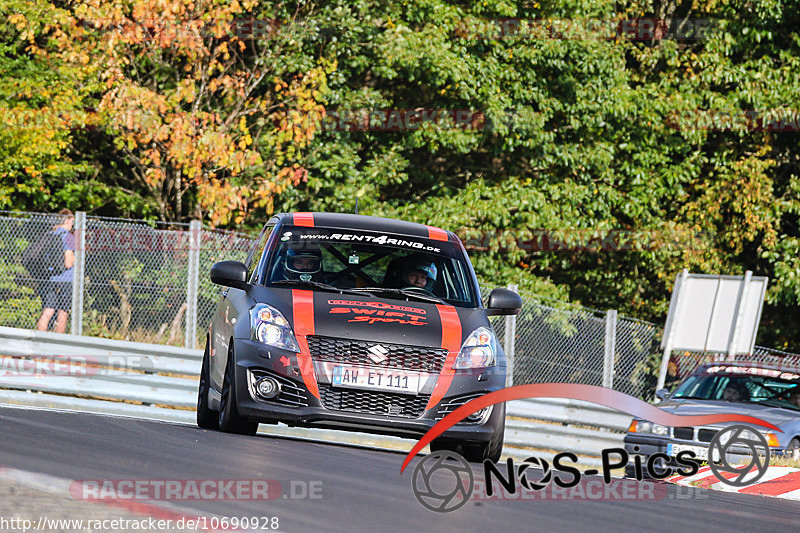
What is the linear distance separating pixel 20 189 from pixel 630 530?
16254 millimetres

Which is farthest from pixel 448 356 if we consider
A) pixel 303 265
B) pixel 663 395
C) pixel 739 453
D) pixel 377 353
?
pixel 663 395

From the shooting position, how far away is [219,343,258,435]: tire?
9.30 meters

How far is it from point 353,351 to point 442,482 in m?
1.40

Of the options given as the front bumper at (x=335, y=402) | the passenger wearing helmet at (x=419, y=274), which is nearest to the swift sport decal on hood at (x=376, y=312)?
the front bumper at (x=335, y=402)

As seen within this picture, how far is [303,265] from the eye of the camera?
9.96 m

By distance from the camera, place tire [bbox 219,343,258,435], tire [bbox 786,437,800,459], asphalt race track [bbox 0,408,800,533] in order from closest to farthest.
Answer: asphalt race track [bbox 0,408,800,533] < tire [bbox 219,343,258,435] < tire [bbox 786,437,800,459]

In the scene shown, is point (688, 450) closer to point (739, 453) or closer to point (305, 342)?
point (739, 453)

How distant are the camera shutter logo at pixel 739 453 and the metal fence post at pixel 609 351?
3473 millimetres

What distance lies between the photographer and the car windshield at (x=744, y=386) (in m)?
14.3

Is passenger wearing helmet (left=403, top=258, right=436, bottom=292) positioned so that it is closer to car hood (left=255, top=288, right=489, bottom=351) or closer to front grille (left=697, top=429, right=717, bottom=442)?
car hood (left=255, top=288, right=489, bottom=351)

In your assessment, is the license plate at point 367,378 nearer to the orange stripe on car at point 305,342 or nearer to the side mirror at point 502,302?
the orange stripe on car at point 305,342

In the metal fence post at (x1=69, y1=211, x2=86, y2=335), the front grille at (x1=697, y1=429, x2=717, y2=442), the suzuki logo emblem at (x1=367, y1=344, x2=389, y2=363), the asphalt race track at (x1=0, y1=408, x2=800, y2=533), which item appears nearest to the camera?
the asphalt race track at (x1=0, y1=408, x2=800, y2=533)

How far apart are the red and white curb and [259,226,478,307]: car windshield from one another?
2418 mm

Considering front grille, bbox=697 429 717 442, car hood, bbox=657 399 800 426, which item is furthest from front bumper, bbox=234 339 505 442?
front grille, bbox=697 429 717 442
